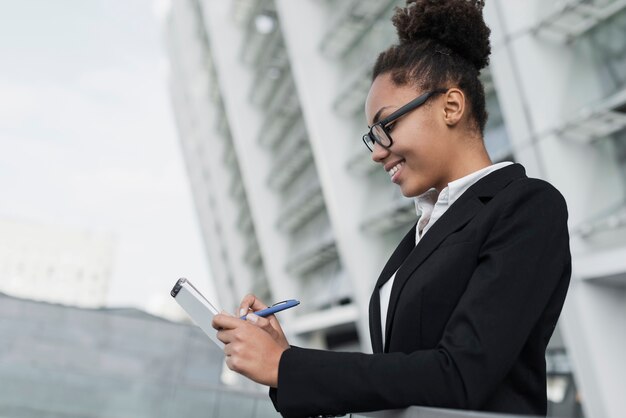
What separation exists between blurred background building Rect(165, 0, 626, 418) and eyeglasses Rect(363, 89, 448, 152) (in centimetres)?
812

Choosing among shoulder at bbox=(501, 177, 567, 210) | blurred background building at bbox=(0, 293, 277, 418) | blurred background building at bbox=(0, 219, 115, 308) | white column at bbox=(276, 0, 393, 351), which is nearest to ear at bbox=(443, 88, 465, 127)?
shoulder at bbox=(501, 177, 567, 210)

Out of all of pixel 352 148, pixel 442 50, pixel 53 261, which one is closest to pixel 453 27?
pixel 442 50

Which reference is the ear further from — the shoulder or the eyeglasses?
the shoulder

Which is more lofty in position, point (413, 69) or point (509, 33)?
point (509, 33)

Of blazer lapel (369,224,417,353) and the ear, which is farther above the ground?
the ear

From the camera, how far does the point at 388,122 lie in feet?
5.11

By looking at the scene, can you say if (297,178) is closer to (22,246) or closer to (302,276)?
(302,276)

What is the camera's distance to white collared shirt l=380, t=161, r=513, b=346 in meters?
1.54

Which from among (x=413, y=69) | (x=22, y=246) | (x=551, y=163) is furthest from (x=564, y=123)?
(x=22, y=246)

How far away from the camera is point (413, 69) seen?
1599 millimetres

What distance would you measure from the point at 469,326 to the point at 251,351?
0.44 metres

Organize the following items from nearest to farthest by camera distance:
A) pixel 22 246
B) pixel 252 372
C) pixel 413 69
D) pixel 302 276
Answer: pixel 252 372 < pixel 413 69 < pixel 302 276 < pixel 22 246

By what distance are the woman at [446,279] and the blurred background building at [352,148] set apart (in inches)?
316

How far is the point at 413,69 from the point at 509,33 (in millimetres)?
9679
